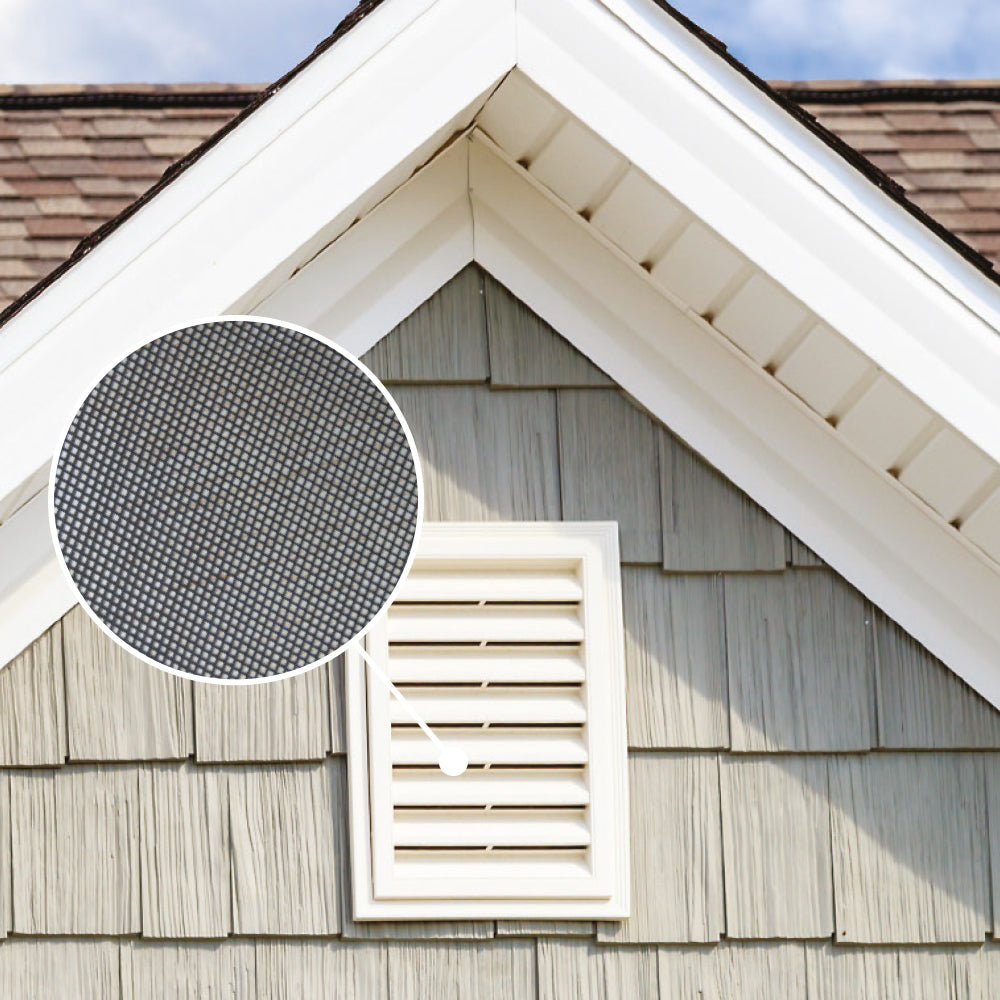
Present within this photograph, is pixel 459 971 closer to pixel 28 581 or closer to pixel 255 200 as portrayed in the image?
pixel 28 581

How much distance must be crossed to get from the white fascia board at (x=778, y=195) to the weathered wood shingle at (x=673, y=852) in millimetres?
794

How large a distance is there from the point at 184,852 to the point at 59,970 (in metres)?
0.30

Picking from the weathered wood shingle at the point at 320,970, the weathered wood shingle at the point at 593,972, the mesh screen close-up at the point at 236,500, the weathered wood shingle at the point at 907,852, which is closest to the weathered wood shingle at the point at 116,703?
the weathered wood shingle at the point at 320,970

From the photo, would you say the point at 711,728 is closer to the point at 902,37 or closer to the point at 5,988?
the point at 5,988

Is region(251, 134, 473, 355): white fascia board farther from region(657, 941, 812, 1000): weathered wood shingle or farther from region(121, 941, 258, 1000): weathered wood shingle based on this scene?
region(657, 941, 812, 1000): weathered wood shingle

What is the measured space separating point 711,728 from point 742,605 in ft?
0.76

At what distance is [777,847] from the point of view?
234 centimetres

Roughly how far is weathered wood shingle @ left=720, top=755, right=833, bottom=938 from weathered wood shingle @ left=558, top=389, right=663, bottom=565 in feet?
1.45

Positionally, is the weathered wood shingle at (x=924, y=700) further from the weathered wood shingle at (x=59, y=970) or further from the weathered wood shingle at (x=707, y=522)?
the weathered wood shingle at (x=59, y=970)

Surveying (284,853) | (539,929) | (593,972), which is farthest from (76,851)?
(593,972)

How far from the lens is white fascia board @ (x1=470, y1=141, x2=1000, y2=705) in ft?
7.80

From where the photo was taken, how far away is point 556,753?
7.65 feet

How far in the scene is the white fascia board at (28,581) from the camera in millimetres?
2264

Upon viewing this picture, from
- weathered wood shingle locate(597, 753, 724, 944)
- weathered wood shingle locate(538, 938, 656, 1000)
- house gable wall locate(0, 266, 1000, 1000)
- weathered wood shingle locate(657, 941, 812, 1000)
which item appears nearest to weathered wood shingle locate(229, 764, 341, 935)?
house gable wall locate(0, 266, 1000, 1000)
